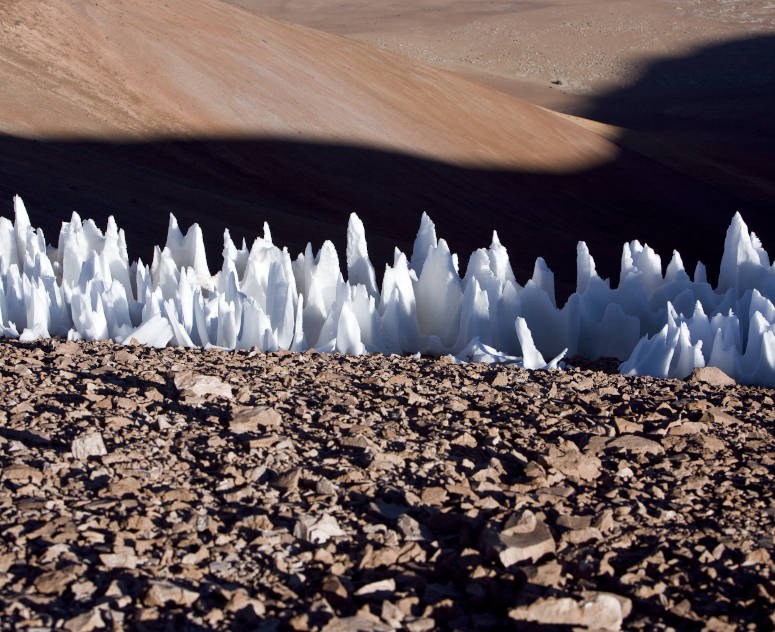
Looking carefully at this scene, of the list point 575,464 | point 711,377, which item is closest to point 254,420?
point 575,464

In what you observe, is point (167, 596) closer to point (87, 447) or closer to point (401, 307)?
point (87, 447)

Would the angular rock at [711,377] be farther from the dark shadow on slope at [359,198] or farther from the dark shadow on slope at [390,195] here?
the dark shadow on slope at [359,198]

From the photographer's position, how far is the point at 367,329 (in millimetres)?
4973

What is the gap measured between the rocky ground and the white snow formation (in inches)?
31.2

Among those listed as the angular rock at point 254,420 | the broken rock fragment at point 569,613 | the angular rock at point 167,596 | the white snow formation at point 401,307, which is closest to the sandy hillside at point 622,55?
the white snow formation at point 401,307

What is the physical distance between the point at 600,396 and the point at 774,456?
745mm

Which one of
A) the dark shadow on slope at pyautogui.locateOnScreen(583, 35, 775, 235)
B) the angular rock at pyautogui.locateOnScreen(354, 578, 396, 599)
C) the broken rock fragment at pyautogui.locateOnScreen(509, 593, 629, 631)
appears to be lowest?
the dark shadow on slope at pyautogui.locateOnScreen(583, 35, 775, 235)

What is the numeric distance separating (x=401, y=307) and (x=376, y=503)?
2571mm

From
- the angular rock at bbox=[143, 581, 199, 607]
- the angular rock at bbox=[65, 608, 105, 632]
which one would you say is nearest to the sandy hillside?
the angular rock at bbox=[143, 581, 199, 607]

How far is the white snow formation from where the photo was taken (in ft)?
14.9

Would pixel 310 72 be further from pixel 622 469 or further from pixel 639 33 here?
pixel 639 33

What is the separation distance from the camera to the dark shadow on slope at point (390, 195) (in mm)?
11055

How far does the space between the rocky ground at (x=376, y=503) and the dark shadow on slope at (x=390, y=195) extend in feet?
17.4

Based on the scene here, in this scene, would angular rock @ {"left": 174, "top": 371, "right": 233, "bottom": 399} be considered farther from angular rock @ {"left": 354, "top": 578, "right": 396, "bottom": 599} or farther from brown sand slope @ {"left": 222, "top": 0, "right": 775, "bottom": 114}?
brown sand slope @ {"left": 222, "top": 0, "right": 775, "bottom": 114}
